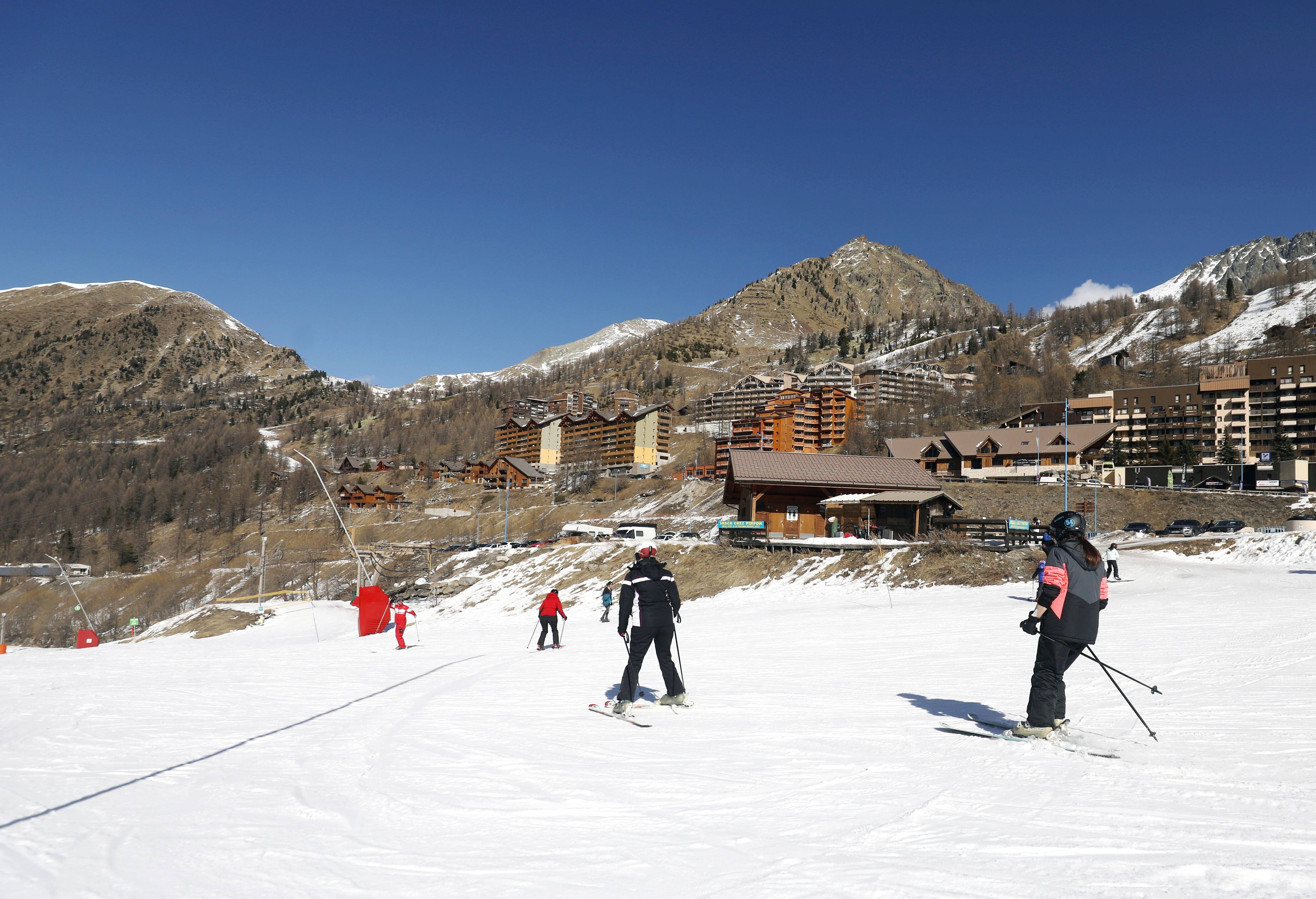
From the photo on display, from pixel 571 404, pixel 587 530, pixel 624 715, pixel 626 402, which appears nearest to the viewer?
Result: pixel 624 715

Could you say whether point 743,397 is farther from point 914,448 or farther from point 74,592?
point 74,592

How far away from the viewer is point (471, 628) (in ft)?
81.9

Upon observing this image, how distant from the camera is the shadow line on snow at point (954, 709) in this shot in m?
7.61

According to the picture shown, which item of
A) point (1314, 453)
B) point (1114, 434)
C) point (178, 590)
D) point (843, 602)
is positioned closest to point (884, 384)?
point (1114, 434)

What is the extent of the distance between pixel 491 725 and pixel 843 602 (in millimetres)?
17745

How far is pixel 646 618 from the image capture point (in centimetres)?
840

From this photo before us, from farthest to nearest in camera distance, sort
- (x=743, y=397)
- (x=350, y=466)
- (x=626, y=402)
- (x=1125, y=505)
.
A: (x=626, y=402) < (x=743, y=397) < (x=350, y=466) < (x=1125, y=505)

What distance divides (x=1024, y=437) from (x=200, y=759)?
267 ft

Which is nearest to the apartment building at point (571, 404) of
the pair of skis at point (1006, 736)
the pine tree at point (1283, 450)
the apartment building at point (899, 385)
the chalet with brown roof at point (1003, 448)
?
the apartment building at point (899, 385)

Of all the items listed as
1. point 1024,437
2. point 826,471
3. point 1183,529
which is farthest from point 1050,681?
point 1024,437

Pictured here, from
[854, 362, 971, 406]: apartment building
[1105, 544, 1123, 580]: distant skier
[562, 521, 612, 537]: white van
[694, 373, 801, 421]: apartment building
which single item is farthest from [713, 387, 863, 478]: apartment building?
[1105, 544, 1123, 580]: distant skier

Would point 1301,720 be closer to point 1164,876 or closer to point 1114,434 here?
point 1164,876

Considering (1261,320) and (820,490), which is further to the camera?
(1261,320)

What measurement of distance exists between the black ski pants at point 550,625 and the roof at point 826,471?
24.4 meters
